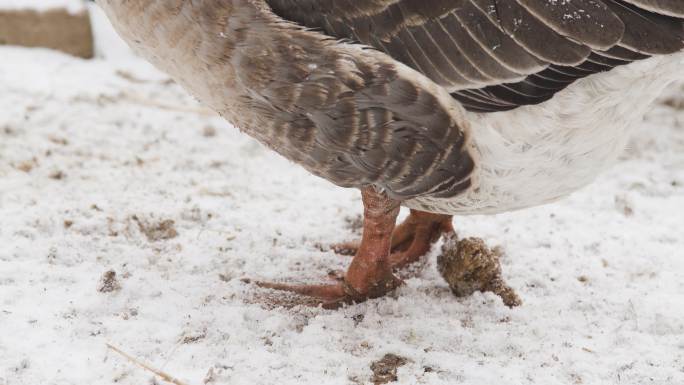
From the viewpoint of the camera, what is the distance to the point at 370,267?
305 centimetres

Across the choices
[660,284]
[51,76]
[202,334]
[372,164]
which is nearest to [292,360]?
[202,334]

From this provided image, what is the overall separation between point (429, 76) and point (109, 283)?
61.2 inches

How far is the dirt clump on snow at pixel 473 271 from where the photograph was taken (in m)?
3.10

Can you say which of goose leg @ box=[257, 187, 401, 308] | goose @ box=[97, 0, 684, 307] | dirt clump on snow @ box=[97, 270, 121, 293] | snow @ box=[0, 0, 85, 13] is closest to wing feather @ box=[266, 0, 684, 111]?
goose @ box=[97, 0, 684, 307]

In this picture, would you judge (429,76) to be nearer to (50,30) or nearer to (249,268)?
(249,268)

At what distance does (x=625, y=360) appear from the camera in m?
2.73

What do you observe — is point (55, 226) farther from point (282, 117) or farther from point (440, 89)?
point (440, 89)

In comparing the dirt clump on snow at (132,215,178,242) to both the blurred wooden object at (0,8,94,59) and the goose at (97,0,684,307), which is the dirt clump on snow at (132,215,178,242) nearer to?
the goose at (97,0,684,307)

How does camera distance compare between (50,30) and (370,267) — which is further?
(50,30)

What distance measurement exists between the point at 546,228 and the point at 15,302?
2.62 metres

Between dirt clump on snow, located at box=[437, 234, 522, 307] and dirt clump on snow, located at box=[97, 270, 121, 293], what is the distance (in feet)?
4.56

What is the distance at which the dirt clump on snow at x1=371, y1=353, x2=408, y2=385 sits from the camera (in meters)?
2.54

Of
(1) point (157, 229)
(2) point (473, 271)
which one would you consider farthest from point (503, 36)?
(1) point (157, 229)

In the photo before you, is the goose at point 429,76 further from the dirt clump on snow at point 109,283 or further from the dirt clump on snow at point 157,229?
the dirt clump on snow at point 157,229
